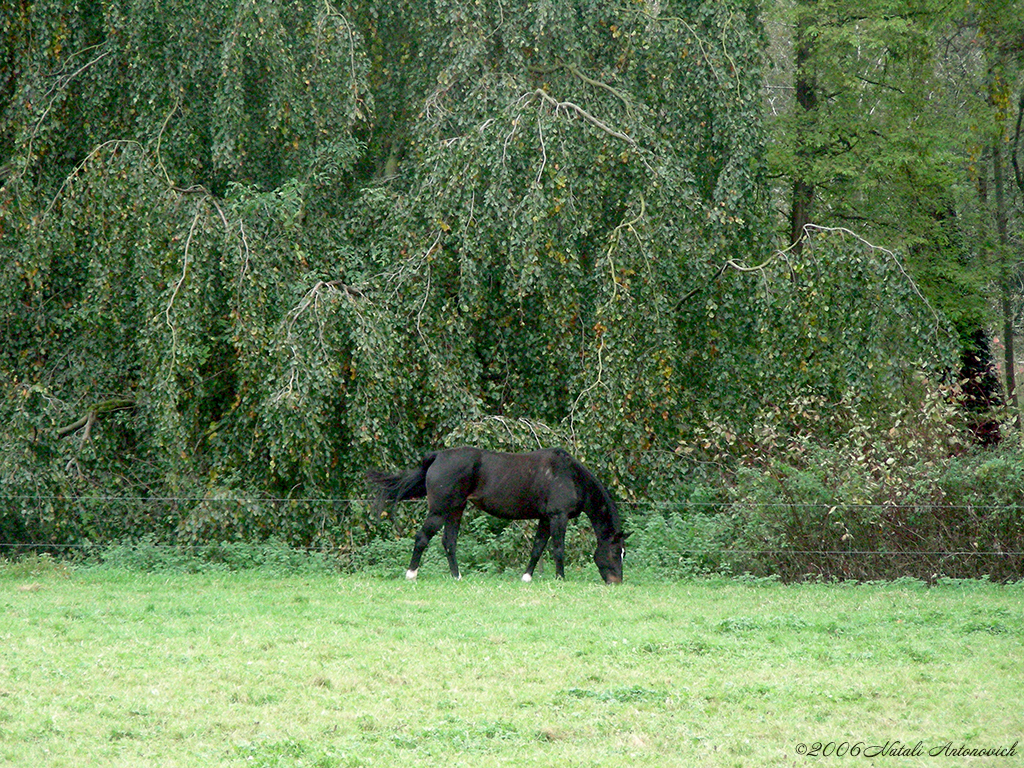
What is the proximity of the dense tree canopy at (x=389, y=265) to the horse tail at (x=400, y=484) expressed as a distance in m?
0.72

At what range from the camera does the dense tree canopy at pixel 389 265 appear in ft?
36.0

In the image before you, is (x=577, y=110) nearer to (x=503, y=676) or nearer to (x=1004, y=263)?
(x=503, y=676)

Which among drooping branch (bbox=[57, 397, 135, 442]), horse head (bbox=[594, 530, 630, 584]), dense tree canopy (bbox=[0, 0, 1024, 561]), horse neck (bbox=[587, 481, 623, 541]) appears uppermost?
dense tree canopy (bbox=[0, 0, 1024, 561])

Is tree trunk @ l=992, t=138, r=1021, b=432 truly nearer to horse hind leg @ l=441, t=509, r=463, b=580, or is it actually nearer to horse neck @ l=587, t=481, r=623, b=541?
horse neck @ l=587, t=481, r=623, b=541

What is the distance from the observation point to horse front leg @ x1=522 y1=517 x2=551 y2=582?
9922mm

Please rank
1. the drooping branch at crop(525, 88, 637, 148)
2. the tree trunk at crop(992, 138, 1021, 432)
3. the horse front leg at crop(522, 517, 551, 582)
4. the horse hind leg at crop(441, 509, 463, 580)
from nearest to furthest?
the horse front leg at crop(522, 517, 551, 582) → the horse hind leg at crop(441, 509, 463, 580) → the drooping branch at crop(525, 88, 637, 148) → the tree trunk at crop(992, 138, 1021, 432)

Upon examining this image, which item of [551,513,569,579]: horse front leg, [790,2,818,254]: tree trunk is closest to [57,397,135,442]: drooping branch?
[551,513,569,579]: horse front leg

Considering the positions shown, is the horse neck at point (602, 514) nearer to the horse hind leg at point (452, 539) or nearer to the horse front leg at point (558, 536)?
the horse front leg at point (558, 536)

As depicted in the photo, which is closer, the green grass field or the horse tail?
the green grass field

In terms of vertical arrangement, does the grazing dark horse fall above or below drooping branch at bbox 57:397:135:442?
below

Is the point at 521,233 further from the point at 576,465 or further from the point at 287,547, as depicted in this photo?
the point at 287,547

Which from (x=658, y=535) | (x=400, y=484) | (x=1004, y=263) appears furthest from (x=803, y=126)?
(x=400, y=484)

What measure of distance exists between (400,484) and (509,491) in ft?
3.13

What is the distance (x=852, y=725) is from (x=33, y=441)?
873 centimetres
